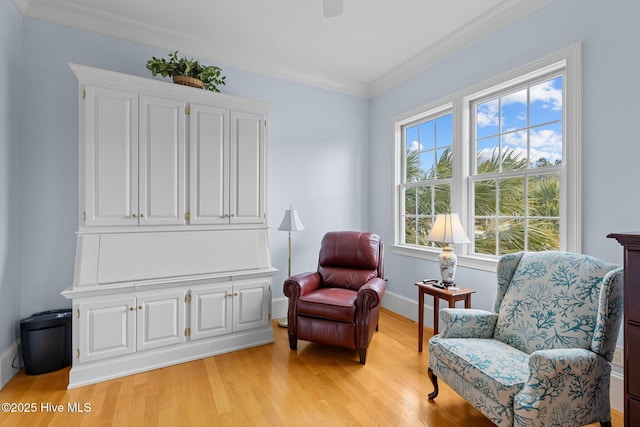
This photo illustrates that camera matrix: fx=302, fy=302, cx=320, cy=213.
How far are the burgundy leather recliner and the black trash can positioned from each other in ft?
5.56

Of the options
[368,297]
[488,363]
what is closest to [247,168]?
Answer: [368,297]

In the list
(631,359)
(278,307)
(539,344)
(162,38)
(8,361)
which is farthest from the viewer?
(278,307)

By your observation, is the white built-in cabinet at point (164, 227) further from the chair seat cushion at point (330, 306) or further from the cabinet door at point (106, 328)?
the chair seat cushion at point (330, 306)

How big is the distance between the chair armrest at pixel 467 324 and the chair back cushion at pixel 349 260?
1055 mm

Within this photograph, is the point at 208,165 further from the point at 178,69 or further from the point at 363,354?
the point at 363,354

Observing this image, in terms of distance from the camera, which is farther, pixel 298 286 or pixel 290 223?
pixel 290 223

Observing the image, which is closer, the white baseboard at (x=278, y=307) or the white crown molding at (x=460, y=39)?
the white crown molding at (x=460, y=39)

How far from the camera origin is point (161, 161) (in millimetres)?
2447

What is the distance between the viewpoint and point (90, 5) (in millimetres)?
2463

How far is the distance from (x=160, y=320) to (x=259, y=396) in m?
1.00

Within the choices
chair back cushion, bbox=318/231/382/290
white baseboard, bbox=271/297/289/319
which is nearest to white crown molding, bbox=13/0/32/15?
chair back cushion, bbox=318/231/382/290

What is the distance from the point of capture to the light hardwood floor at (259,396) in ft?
5.81

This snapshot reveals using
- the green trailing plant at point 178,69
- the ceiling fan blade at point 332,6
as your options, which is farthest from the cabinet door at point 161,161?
the ceiling fan blade at point 332,6

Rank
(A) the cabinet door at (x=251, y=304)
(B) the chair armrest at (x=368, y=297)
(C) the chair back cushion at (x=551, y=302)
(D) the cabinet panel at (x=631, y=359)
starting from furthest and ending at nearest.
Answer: (A) the cabinet door at (x=251, y=304)
(B) the chair armrest at (x=368, y=297)
(C) the chair back cushion at (x=551, y=302)
(D) the cabinet panel at (x=631, y=359)
